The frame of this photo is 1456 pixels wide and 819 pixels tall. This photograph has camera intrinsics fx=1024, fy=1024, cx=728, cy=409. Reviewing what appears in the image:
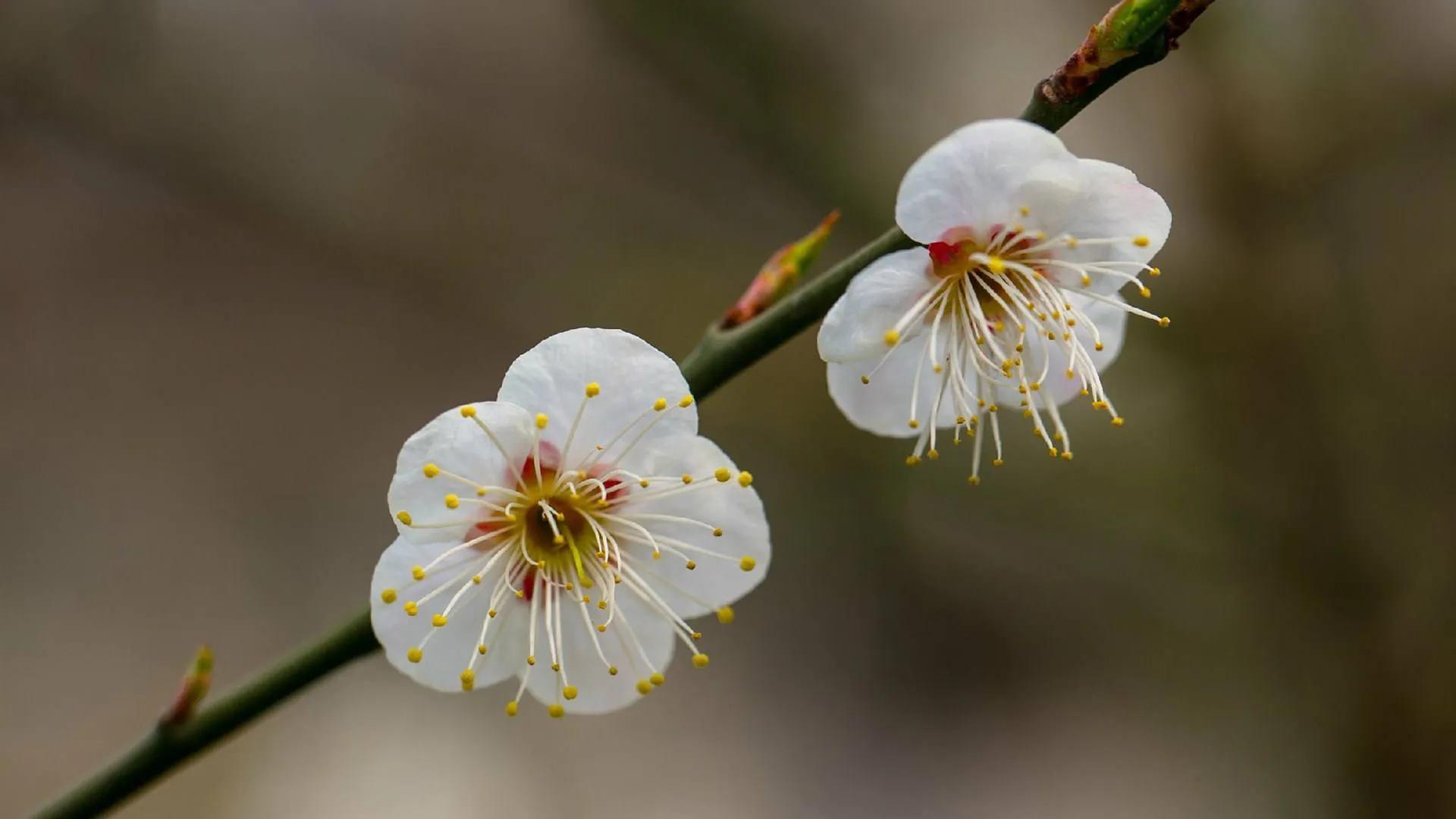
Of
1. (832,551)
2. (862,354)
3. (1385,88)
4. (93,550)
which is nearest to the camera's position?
(862,354)

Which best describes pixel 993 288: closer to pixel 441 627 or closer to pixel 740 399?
pixel 441 627

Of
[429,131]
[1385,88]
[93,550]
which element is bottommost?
[93,550]

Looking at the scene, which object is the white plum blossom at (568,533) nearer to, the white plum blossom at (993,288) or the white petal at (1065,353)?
the white plum blossom at (993,288)

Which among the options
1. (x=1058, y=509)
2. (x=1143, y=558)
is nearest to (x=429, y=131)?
(x=1058, y=509)

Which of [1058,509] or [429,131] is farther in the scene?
[429,131]

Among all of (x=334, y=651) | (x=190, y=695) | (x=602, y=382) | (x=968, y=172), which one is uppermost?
(x=968, y=172)

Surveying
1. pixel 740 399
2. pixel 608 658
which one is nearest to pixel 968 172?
pixel 608 658

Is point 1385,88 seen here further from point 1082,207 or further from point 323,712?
point 323,712

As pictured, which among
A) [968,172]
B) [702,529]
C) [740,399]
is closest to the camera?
[968,172]
